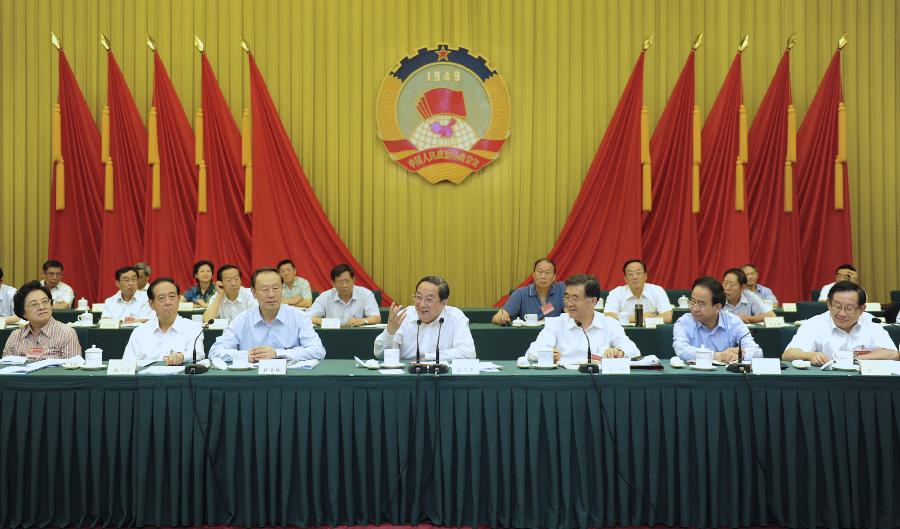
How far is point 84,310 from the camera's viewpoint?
6715 millimetres

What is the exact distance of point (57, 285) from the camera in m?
7.65

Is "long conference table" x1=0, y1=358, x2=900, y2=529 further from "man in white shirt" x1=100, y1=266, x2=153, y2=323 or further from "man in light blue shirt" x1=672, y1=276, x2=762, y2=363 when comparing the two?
"man in white shirt" x1=100, y1=266, x2=153, y2=323

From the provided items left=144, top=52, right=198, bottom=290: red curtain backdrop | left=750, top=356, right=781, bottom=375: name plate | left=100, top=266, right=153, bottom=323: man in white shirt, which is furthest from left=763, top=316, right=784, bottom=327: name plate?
left=144, top=52, right=198, bottom=290: red curtain backdrop

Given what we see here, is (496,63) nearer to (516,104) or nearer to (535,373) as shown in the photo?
(516,104)

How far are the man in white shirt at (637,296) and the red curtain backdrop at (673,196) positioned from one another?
186 centimetres

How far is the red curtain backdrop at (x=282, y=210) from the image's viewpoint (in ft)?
26.9

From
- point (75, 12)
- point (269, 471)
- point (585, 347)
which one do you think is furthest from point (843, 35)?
point (75, 12)

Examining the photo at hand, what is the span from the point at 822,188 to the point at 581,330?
542cm

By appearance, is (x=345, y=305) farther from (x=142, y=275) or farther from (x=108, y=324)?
(x=142, y=275)

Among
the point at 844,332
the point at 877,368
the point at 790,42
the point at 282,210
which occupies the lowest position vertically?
the point at 877,368

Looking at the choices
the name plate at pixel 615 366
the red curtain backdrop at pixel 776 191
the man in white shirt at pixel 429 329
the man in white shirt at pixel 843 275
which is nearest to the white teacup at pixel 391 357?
the man in white shirt at pixel 429 329

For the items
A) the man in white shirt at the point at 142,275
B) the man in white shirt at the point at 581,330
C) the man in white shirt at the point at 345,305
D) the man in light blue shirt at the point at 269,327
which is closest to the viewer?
the man in white shirt at the point at 581,330

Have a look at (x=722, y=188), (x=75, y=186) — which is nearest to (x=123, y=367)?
(x=75, y=186)

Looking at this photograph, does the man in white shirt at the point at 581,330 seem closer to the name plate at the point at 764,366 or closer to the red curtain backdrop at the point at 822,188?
the name plate at the point at 764,366
